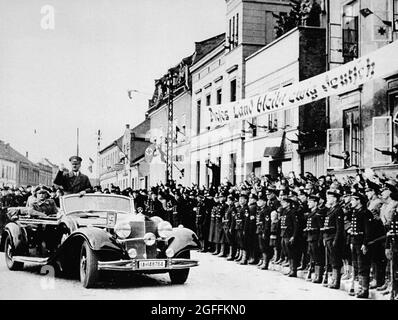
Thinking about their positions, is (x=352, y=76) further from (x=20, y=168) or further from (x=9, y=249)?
(x=20, y=168)

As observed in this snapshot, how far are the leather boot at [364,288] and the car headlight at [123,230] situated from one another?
334 cm

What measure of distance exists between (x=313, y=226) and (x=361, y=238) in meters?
1.33

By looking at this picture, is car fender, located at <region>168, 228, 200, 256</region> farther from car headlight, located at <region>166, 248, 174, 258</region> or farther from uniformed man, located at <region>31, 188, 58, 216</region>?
uniformed man, located at <region>31, 188, 58, 216</region>

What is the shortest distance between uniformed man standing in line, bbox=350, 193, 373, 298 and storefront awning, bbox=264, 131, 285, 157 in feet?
32.0

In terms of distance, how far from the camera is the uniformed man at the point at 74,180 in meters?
10.7

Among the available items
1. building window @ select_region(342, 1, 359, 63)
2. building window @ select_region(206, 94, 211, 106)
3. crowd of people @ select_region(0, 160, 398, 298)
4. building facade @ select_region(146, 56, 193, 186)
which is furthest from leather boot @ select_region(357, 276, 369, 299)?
building window @ select_region(206, 94, 211, 106)

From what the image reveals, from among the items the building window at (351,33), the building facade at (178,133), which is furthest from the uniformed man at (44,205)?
the building facade at (178,133)

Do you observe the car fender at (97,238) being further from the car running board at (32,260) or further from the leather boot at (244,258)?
the leather boot at (244,258)

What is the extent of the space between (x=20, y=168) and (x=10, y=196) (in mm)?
2183

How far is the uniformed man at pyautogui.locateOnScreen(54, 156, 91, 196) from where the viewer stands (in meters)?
10.7

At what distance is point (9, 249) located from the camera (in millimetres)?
10734
